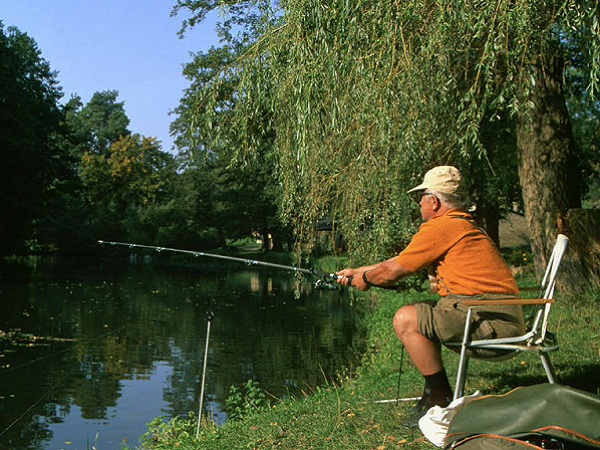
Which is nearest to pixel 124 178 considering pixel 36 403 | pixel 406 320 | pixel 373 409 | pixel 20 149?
pixel 20 149

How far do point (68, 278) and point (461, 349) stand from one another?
25.0m

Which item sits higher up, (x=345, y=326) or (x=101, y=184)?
(x=101, y=184)

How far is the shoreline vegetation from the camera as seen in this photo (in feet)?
13.4

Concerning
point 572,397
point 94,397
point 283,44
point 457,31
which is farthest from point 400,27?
point 94,397

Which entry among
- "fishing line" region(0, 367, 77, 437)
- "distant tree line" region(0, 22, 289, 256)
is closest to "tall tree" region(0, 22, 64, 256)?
"distant tree line" region(0, 22, 289, 256)

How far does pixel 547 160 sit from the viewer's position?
30.5 feet

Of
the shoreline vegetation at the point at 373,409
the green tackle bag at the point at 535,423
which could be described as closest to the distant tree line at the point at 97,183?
the shoreline vegetation at the point at 373,409

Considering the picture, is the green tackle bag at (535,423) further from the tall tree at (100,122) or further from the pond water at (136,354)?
the tall tree at (100,122)

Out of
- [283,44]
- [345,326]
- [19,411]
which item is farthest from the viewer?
[345,326]

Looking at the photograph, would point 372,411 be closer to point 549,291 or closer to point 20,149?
point 549,291

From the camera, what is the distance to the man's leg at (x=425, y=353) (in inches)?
151

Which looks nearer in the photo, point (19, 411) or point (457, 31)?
point (457, 31)

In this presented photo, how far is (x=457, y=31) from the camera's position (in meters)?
6.52

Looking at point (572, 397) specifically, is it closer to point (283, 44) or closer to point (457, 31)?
point (457, 31)
